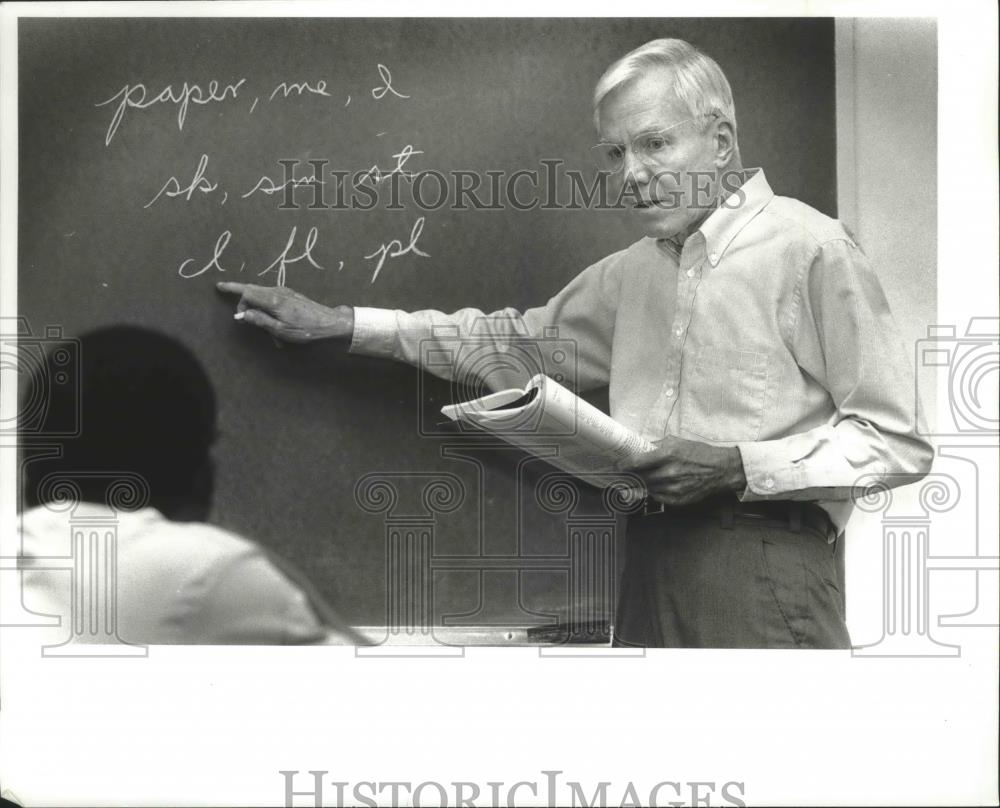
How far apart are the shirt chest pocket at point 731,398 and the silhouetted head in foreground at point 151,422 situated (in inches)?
44.0

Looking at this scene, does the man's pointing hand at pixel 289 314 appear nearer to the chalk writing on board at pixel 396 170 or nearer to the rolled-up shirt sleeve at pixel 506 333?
the rolled-up shirt sleeve at pixel 506 333

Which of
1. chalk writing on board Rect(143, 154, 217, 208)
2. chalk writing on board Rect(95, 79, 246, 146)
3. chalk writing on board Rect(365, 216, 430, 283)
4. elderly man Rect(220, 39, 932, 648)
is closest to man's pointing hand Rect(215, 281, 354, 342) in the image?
chalk writing on board Rect(365, 216, 430, 283)

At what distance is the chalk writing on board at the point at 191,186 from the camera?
2869 mm

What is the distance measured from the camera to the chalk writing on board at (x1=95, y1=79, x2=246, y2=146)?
113 inches

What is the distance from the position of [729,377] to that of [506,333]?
513 mm

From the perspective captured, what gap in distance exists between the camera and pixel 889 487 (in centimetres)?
279

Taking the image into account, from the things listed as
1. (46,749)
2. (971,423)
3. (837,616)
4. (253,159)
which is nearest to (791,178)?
(971,423)

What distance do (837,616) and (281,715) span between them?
50.0 inches

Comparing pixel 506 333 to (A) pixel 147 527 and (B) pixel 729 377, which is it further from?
(A) pixel 147 527

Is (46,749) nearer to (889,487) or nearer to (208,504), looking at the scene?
(208,504)

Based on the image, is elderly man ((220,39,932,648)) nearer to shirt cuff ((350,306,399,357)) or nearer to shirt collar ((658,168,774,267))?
shirt collar ((658,168,774,267))

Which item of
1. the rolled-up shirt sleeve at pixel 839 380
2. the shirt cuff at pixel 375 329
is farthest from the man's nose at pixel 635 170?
the shirt cuff at pixel 375 329

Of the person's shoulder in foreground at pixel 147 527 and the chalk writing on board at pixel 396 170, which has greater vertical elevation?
the chalk writing on board at pixel 396 170

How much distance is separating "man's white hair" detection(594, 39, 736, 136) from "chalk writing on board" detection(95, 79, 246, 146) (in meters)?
0.85
